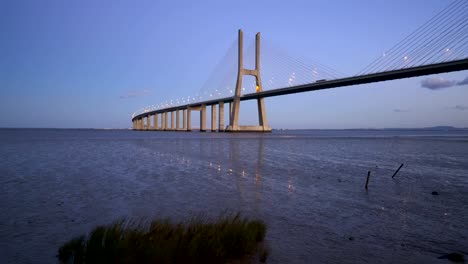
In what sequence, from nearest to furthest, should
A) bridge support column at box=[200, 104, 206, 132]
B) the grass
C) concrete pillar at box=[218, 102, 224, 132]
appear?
1. the grass
2. concrete pillar at box=[218, 102, 224, 132]
3. bridge support column at box=[200, 104, 206, 132]

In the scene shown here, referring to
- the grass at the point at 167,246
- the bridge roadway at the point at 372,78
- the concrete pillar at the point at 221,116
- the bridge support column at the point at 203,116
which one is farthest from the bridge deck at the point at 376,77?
the grass at the point at 167,246

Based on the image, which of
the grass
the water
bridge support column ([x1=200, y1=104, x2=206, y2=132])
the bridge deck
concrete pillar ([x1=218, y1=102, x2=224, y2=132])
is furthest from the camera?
bridge support column ([x1=200, y1=104, x2=206, y2=132])

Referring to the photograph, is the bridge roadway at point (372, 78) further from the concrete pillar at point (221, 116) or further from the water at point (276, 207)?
the water at point (276, 207)

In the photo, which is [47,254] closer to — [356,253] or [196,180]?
[356,253]

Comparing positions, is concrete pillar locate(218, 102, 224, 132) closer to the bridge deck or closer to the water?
the bridge deck

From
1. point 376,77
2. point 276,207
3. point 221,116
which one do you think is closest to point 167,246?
point 276,207

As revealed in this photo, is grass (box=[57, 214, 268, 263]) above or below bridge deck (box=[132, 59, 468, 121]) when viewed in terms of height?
below

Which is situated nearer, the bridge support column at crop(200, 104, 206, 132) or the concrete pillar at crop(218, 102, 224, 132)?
the concrete pillar at crop(218, 102, 224, 132)

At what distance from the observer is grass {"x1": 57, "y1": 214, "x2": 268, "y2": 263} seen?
4004mm

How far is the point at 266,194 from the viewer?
9781 mm

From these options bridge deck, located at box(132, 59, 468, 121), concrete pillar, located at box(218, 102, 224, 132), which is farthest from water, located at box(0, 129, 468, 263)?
concrete pillar, located at box(218, 102, 224, 132)

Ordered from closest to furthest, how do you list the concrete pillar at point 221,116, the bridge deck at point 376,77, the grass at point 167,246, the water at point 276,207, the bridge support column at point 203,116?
the grass at point 167,246
the water at point 276,207
the bridge deck at point 376,77
the concrete pillar at point 221,116
the bridge support column at point 203,116

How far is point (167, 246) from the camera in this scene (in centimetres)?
416

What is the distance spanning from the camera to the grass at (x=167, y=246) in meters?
4.00
